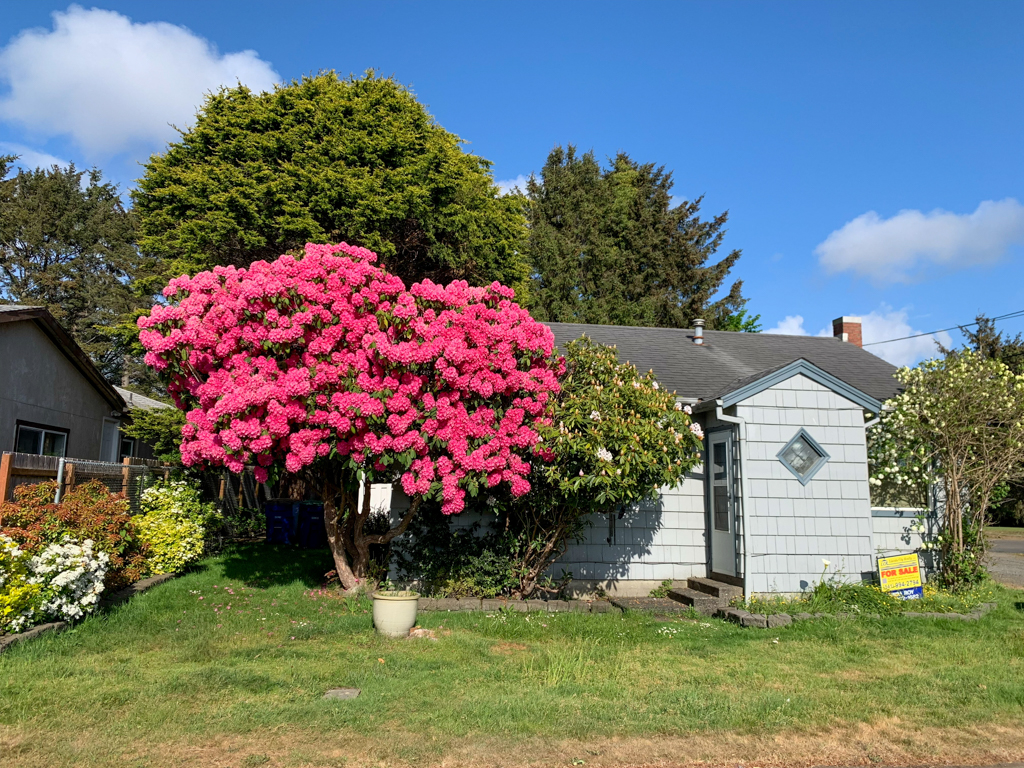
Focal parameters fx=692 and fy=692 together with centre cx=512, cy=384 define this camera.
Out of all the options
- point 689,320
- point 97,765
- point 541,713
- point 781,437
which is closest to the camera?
point 97,765

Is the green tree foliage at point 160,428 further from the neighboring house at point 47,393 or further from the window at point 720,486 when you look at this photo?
the window at point 720,486

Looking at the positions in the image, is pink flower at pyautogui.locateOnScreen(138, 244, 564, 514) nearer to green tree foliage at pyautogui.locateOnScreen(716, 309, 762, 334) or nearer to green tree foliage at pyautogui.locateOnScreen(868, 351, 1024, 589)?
green tree foliage at pyautogui.locateOnScreen(868, 351, 1024, 589)

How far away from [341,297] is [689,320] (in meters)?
27.5

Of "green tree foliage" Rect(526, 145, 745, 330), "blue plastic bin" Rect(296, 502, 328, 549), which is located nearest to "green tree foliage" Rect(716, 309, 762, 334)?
"green tree foliage" Rect(526, 145, 745, 330)

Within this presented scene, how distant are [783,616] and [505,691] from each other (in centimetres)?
428

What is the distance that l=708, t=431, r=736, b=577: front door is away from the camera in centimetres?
961

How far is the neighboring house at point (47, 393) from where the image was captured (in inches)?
440

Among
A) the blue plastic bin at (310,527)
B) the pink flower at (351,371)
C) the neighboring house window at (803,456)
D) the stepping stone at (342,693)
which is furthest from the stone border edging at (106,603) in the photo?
the neighboring house window at (803,456)

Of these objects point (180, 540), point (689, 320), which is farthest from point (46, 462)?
point (689, 320)

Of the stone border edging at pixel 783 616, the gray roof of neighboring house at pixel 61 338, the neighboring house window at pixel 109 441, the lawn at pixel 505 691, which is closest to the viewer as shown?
the lawn at pixel 505 691

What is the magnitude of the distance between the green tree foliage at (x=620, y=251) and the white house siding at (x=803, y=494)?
21.3 metres

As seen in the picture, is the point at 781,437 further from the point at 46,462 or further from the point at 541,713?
the point at 46,462

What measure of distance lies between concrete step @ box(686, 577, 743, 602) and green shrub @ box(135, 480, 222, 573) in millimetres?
7596

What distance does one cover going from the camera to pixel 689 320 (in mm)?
33219
